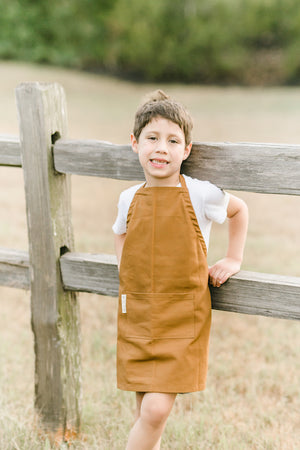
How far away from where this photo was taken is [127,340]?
2201mm

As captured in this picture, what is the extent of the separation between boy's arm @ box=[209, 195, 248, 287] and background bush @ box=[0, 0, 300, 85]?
96.7 feet

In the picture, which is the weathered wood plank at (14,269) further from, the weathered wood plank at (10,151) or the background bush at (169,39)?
the background bush at (169,39)

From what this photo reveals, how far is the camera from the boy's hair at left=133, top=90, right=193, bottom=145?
211 centimetres

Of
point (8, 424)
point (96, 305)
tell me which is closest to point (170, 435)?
point (8, 424)

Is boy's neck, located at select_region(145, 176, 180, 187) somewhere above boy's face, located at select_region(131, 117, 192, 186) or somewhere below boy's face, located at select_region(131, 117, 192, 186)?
below

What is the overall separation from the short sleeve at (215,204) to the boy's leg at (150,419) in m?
0.71

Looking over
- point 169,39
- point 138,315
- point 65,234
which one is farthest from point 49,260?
point 169,39

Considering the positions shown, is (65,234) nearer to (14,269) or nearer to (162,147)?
(14,269)

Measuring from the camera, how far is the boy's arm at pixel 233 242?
226 centimetres

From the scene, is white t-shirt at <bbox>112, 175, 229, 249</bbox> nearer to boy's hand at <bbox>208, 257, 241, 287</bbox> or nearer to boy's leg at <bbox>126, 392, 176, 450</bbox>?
boy's hand at <bbox>208, 257, 241, 287</bbox>

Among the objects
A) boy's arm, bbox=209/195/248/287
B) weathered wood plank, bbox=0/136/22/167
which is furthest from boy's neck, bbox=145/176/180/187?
weathered wood plank, bbox=0/136/22/167

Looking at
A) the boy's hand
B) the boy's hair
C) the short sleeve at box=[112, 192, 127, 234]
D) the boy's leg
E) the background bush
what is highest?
the boy's hair

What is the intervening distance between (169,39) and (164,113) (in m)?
30.0

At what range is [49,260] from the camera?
2.62 m
